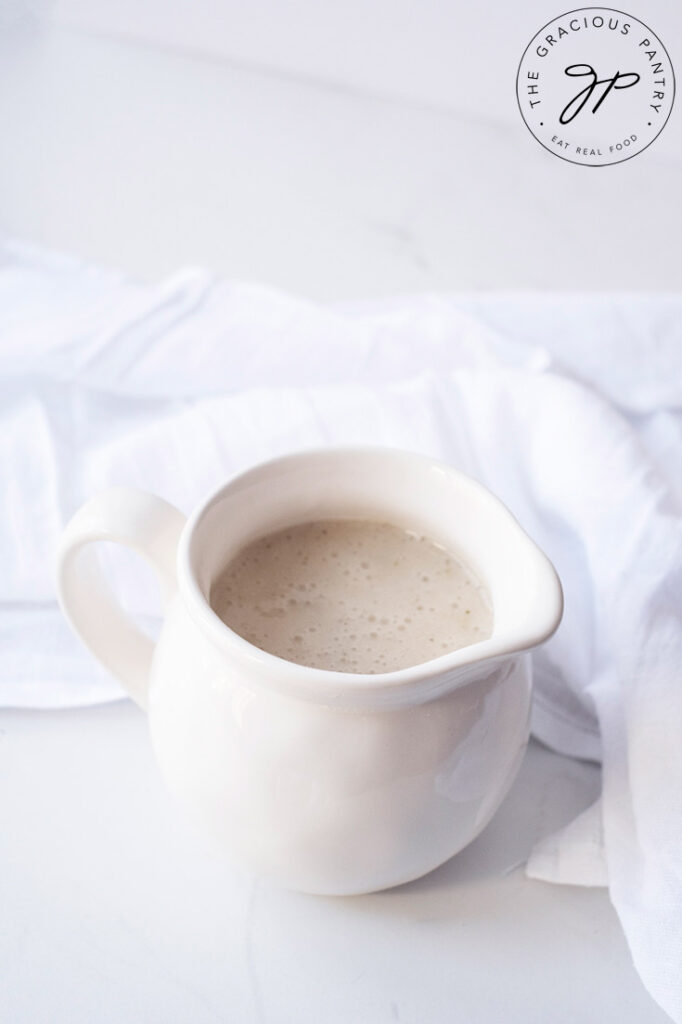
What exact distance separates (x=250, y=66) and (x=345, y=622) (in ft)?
1.90

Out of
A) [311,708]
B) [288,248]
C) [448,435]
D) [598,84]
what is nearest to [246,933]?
[311,708]

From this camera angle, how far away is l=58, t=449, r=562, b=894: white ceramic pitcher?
0.53m

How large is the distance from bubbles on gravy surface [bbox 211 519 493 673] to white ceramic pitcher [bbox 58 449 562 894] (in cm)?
2

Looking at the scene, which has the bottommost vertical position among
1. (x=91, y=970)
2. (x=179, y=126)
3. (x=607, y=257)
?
(x=91, y=970)

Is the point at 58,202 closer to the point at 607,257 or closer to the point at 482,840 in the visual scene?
the point at 607,257

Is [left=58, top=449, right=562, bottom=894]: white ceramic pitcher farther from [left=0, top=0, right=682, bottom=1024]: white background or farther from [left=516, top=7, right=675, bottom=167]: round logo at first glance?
[left=516, top=7, right=675, bottom=167]: round logo

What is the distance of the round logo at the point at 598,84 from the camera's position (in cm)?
75

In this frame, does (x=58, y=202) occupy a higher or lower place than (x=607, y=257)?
lower

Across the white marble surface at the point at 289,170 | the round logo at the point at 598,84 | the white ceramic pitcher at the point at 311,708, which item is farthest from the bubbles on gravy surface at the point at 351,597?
the white marble surface at the point at 289,170

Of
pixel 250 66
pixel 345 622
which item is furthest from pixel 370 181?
pixel 345 622

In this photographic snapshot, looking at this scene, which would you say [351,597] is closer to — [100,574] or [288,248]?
[100,574]

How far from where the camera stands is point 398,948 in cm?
63

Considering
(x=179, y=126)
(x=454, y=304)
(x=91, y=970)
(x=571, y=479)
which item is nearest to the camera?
(x=91, y=970)

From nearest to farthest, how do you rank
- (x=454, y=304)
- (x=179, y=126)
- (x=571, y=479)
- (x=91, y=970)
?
1. (x=91, y=970)
2. (x=571, y=479)
3. (x=454, y=304)
4. (x=179, y=126)
